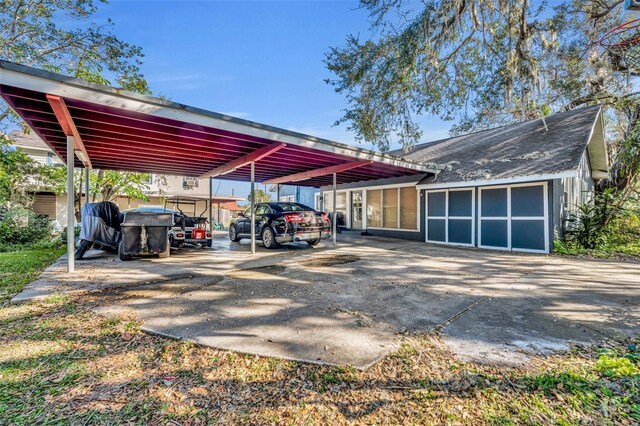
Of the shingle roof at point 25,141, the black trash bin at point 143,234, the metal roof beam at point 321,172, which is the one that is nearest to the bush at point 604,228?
the metal roof beam at point 321,172

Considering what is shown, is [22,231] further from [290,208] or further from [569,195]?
[569,195]

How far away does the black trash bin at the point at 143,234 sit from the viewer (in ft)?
22.2

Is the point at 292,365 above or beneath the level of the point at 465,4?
beneath

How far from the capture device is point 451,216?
35.2 feet

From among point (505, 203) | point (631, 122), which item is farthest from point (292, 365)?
point (631, 122)

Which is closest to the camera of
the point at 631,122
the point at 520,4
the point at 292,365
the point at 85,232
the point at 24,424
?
the point at 24,424

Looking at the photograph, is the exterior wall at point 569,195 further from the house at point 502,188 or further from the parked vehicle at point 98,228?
the parked vehicle at point 98,228

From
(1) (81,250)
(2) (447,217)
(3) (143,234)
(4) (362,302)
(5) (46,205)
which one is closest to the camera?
(4) (362,302)

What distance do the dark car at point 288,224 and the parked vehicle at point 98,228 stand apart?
13.0 feet

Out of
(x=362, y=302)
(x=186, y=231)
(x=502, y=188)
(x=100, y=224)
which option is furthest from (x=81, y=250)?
(x=502, y=188)

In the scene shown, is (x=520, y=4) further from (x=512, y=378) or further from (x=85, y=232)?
(x=85, y=232)

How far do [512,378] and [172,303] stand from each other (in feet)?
13.0

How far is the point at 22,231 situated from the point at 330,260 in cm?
1170

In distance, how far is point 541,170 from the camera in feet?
27.3
